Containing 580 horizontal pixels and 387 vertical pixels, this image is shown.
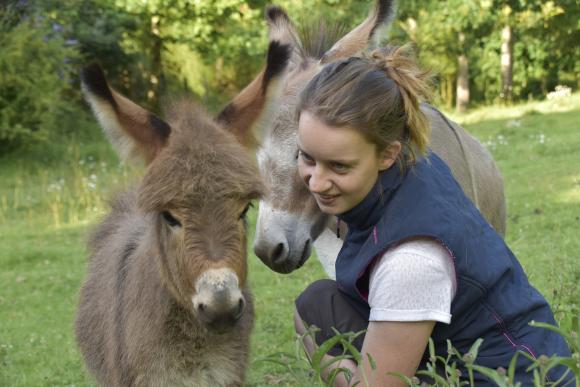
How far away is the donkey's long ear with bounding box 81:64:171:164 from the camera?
3.40 m

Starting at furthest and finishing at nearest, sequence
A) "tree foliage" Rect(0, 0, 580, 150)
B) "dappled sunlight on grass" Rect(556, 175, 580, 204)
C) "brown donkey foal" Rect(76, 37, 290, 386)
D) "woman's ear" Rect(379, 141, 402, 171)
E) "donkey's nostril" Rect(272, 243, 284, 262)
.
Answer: "tree foliage" Rect(0, 0, 580, 150)
"dappled sunlight on grass" Rect(556, 175, 580, 204)
"donkey's nostril" Rect(272, 243, 284, 262)
"brown donkey foal" Rect(76, 37, 290, 386)
"woman's ear" Rect(379, 141, 402, 171)

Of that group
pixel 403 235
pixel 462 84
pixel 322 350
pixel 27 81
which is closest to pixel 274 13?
pixel 403 235

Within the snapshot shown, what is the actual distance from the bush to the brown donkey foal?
12.9 metres

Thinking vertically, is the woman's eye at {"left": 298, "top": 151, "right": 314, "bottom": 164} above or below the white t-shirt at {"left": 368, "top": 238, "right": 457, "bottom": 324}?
above

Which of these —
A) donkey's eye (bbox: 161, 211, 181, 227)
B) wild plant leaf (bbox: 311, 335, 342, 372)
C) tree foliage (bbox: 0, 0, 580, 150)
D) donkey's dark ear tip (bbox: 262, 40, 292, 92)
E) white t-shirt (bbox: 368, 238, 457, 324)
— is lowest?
tree foliage (bbox: 0, 0, 580, 150)

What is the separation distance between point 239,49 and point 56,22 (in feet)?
14.1

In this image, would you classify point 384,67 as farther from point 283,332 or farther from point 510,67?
point 510,67

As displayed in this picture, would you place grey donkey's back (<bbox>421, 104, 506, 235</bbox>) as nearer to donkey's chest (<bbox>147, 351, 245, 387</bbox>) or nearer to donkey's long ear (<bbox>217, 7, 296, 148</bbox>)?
donkey's long ear (<bbox>217, 7, 296, 148</bbox>)

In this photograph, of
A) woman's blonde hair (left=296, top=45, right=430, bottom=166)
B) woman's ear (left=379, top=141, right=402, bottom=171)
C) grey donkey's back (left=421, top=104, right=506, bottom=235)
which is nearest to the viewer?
woman's blonde hair (left=296, top=45, right=430, bottom=166)

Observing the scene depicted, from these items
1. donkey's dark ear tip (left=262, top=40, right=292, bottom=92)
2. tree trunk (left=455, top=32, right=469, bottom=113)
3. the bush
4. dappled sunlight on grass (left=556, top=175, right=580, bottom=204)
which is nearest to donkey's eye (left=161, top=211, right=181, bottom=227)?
donkey's dark ear tip (left=262, top=40, right=292, bottom=92)

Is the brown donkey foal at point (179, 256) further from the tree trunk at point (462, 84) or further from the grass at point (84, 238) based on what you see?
the tree trunk at point (462, 84)

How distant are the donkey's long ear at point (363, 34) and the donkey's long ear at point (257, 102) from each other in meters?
0.83

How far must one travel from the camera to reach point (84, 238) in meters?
5.71

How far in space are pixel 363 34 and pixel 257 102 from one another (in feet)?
4.07
